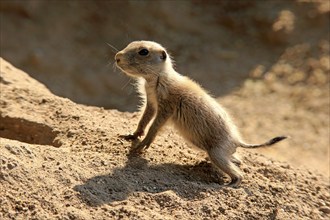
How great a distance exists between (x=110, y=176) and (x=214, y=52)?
4396 millimetres

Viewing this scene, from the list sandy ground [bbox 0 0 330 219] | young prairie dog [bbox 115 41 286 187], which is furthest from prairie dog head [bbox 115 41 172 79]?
sandy ground [bbox 0 0 330 219]

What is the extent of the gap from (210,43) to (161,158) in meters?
3.86

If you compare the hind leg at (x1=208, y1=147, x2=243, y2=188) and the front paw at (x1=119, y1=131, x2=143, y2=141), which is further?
the front paw at (x1=119, y1=131, x2=143, y2=141)

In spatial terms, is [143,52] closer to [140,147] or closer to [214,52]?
[140,147]

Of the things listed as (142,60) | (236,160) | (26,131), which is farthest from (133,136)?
(26,131)

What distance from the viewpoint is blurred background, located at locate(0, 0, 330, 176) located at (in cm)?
758

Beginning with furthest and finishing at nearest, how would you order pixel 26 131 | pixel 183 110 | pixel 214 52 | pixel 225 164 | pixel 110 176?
pixel 214 52, pixel 26 131, pixel 183 110, pixel 225 164, pixel 110 176

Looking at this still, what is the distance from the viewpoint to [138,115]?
6.20 metres

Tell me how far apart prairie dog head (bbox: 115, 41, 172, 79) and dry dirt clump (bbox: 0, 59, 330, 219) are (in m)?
0.59

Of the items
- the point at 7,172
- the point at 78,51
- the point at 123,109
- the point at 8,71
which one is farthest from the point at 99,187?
the point at 78,51

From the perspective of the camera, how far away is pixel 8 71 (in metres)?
6.28

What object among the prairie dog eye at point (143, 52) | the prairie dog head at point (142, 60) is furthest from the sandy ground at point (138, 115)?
the prairie dog eye at point (143, 52)

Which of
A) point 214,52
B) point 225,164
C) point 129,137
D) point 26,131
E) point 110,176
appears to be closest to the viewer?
point 110,176

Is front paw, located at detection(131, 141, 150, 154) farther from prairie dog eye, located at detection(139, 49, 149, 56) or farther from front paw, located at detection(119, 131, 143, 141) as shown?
prairie dog eye, located at detection(139, 49, 149, 56)
